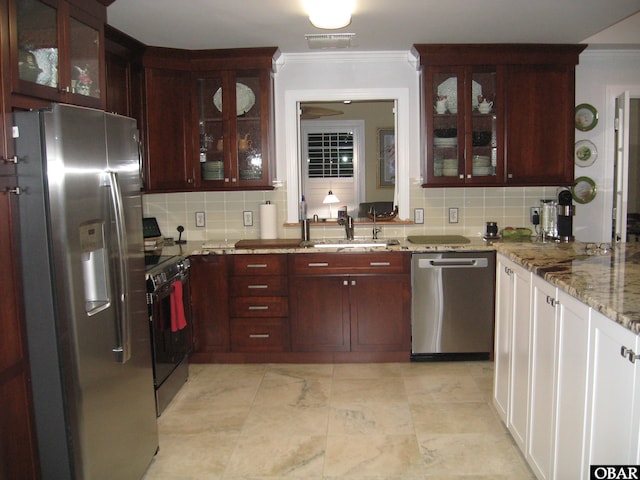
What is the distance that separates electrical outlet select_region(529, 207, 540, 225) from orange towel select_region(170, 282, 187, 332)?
290 cm

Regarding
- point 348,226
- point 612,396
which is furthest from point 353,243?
point 612,396

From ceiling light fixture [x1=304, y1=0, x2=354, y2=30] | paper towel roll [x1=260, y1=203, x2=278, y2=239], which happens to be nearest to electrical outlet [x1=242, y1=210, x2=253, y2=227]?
paper towel roll [x1=260, y1=203, x2=278, y2=239]

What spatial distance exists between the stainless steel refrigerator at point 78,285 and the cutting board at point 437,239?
2.43m

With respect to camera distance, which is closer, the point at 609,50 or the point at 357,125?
the point at 609,50

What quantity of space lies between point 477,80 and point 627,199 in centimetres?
166

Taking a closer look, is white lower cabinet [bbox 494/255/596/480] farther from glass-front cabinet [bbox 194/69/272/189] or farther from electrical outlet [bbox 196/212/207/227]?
electrical outlet [bbox 196/212/207/227]

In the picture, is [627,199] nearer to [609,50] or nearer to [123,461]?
[609,50]

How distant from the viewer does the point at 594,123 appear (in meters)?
4.47


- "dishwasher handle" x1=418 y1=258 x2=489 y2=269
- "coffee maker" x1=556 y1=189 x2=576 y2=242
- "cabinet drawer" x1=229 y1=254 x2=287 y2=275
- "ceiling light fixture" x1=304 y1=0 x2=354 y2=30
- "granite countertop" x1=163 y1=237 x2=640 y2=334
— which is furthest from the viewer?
"cabinet drawer" x1=229 y1=254 x2=287 y2=275

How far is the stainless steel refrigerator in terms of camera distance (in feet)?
6.31

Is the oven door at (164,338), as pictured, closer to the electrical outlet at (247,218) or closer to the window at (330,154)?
Answer: the electrical outlet at (247,218)

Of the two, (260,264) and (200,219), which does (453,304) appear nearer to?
(260,264)

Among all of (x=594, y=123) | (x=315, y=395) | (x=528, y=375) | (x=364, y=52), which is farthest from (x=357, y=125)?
(x=528, y=375)

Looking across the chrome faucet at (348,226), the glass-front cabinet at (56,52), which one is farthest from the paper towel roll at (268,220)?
the glass-front cabinet at (56,52)
